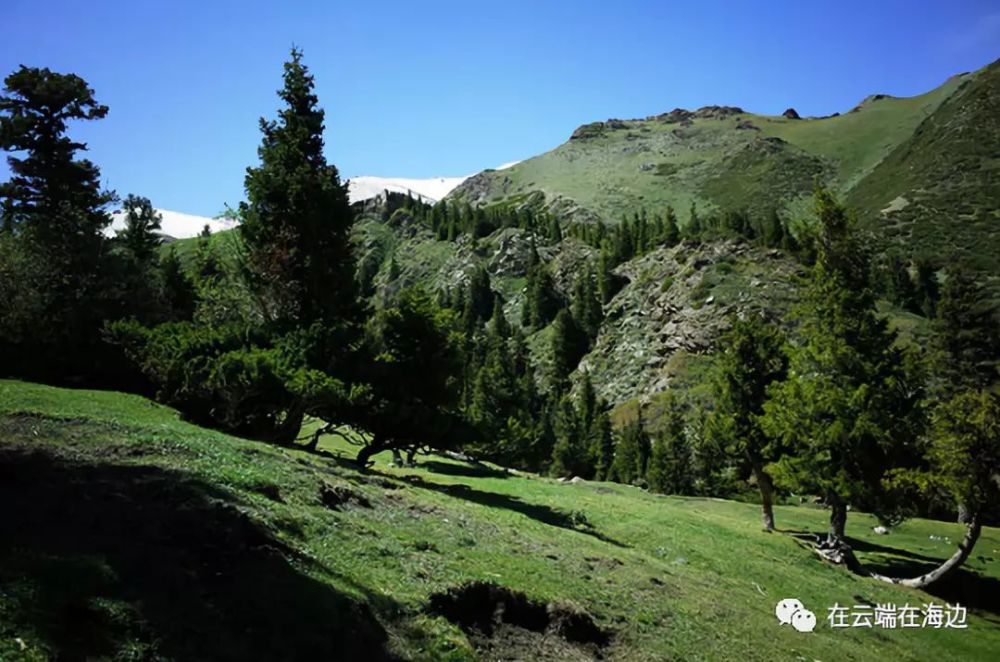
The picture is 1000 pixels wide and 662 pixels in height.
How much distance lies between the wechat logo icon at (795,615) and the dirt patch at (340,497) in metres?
13.5

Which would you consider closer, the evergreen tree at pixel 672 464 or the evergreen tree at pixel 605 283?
the evergreen tree at pixel 672 464

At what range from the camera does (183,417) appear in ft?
91.0

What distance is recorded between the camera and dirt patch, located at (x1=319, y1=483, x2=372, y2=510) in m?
16.4

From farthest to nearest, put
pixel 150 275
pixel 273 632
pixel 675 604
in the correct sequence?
pixel 150 275 < pixel 675 604 < pixel 273 632

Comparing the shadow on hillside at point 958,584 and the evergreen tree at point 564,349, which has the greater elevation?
the evergreen tree at point 564,349

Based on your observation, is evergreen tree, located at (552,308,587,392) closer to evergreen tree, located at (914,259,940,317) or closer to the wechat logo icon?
evergreen tree, located at (914,259,940,317)

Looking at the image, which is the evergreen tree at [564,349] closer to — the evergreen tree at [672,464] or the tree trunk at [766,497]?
the evergreen tree at [672,464]

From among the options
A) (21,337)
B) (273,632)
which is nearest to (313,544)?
(273,632)

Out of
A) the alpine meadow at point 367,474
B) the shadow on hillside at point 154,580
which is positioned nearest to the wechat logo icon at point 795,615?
the alpine meadow at point 367,474

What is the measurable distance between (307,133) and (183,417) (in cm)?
1710

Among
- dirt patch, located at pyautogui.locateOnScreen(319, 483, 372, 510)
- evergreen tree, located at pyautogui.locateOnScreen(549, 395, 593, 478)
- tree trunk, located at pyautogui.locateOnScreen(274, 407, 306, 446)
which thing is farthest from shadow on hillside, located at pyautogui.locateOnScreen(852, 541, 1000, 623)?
evergreen tree, located at pyautogui.locateOnScreen(549, 395, 593, 478)

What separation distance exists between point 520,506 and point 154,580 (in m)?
20.2

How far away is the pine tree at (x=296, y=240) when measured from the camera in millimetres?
32656

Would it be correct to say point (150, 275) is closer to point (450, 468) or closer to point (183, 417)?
point (183, 417)
